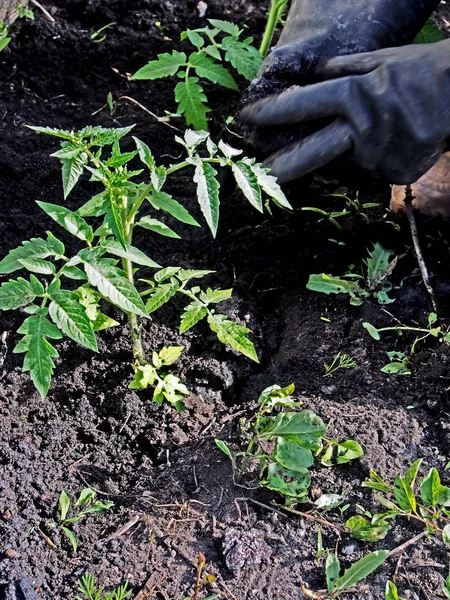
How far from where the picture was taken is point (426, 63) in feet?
6.44

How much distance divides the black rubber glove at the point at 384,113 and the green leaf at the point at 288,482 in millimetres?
856

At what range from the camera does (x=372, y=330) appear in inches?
78.8

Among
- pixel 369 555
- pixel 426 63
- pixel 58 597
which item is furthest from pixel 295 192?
pixel 58 597

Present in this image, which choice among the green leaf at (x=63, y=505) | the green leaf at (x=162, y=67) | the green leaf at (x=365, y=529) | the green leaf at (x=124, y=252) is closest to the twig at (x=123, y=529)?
the green leaf at (x=63, y=505)

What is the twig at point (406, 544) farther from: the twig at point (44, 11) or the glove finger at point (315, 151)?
the twig at point (44, 11)

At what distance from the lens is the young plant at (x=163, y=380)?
179 cm

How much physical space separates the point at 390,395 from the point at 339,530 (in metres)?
0.42

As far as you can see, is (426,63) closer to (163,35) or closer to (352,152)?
(352,152)

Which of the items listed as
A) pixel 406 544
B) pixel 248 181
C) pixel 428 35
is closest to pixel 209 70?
pixel 428 35

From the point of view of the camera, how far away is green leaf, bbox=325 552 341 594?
4.80 feet

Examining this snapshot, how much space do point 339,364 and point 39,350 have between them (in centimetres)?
85

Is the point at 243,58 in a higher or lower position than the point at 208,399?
higher

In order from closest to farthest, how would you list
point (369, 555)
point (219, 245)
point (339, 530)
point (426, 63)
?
point (369, 555)
point (339, 530)
point (426, 63)
point (219, 245)

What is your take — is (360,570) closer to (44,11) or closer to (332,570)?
(332,570)
